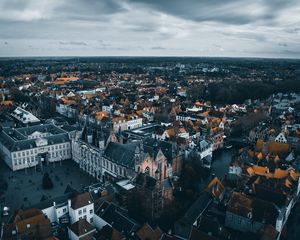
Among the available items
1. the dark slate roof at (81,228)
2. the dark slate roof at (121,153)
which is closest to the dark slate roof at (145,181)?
the dark slate roof at (121,153)

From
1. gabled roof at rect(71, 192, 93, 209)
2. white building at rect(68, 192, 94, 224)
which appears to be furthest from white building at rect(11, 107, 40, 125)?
gabled roof at rect(71, 192, 93, 209)

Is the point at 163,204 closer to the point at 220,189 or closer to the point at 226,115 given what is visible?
the point at 220,189

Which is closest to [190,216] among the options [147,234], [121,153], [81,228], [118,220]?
[147,234]

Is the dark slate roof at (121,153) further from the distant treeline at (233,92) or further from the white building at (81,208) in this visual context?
the distant treeline at (233,92)

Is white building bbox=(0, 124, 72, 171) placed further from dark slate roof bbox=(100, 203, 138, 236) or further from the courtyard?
dark slate roof bbox=(100, 203, 138, 236)

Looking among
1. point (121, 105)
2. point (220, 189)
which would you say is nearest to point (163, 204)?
point (220, 189)
